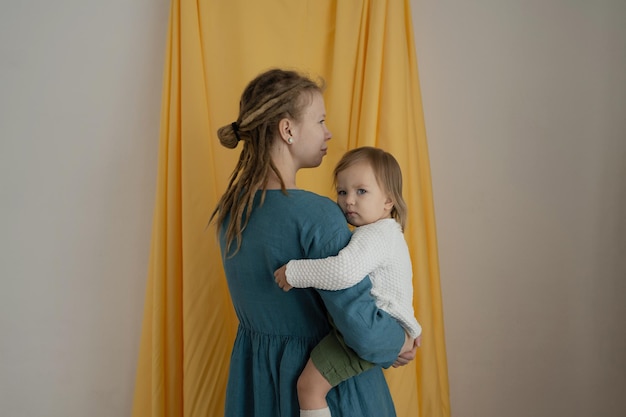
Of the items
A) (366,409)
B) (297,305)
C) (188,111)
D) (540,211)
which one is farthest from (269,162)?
(540,211)

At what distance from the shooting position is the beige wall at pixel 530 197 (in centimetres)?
191

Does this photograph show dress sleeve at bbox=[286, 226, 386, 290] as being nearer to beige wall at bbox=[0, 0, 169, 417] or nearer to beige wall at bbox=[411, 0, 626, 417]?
beige wall at bbox=[411, 0, 626, 417]

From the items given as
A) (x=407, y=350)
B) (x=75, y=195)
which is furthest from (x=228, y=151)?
(x=407, y=350)

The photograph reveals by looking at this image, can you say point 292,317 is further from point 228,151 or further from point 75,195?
point 75,195

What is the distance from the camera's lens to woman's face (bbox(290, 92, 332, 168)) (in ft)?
4.15

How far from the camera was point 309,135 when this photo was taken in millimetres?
1269

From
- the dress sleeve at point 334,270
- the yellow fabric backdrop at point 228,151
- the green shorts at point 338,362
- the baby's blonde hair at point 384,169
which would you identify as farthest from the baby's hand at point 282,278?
the yellow fabric backdrop at point 228,151

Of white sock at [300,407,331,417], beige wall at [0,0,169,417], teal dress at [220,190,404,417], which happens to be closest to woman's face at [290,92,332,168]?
teal dress at [220,190,404,417]

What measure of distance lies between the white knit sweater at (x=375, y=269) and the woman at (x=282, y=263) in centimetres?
3

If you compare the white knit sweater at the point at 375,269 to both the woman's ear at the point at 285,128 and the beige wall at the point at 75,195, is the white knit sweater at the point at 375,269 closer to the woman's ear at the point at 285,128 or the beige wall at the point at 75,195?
the woman's ear at the point at 285,128

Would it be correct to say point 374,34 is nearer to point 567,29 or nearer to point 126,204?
point 567,29

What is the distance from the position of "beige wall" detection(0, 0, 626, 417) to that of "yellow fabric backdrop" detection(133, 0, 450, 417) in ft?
0.68

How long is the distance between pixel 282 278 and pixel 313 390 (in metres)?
0.23

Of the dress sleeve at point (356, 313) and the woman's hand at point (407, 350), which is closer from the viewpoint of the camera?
the dress sleeve at point (356, 313)
